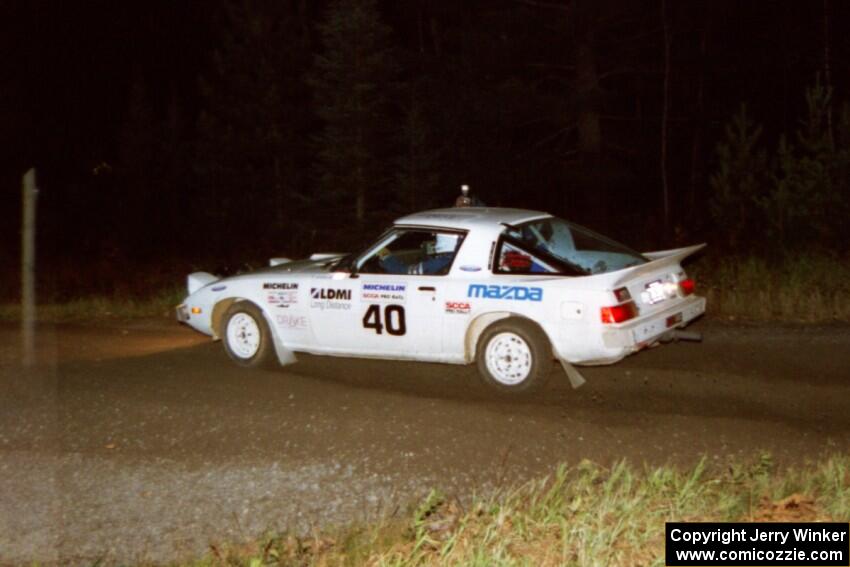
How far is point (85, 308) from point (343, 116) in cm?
872

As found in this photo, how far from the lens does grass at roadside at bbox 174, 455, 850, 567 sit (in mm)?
5078

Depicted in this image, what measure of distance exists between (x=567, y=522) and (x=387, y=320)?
4.16m

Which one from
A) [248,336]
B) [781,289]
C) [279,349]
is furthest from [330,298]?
[781,289]

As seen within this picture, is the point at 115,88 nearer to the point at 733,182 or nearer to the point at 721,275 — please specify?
the point at 733,182

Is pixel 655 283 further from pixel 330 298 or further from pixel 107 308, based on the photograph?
pixel 107 308

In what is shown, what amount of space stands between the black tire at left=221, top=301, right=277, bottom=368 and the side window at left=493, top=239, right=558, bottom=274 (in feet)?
7.94

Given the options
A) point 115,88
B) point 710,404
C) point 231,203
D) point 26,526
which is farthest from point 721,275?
point 115,88

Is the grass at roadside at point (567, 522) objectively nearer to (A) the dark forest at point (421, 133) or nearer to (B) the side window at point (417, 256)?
(B) the side window at point (417, 256)

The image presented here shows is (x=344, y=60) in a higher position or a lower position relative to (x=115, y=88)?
lower

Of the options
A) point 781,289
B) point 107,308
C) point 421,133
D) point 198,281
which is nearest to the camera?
point 198,281

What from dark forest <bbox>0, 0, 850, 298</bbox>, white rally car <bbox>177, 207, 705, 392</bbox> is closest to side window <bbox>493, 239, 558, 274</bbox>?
white rally car <bbox>177, 207, 705, 392</bbox>

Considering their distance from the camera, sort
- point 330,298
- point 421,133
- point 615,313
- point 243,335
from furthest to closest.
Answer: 1. point 421,133
2. point 243,335
3. point 330,298
4. point 615,313

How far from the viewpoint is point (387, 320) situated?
927cm

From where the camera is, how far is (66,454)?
7.66m
